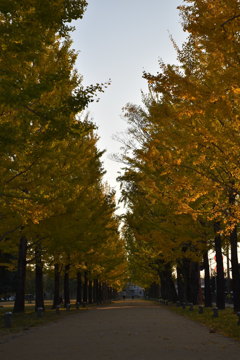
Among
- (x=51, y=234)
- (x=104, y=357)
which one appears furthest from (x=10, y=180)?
(x=104, y=357)

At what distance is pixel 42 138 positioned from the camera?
10.9m

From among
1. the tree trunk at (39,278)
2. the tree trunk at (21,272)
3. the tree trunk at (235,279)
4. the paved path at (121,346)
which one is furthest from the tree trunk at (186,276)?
the paved path at (121,346)

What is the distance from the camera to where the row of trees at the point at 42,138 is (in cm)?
948

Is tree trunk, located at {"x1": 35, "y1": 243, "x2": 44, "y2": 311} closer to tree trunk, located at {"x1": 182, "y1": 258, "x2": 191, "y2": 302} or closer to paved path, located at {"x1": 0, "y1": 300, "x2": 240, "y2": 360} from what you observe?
tree trunk, located at {"x1": 182, "y1": 258, "x2": 191, "y2": 302}

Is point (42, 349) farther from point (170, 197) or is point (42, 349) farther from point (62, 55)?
point (62, 55)

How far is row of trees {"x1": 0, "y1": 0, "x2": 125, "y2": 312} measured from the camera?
9477mm

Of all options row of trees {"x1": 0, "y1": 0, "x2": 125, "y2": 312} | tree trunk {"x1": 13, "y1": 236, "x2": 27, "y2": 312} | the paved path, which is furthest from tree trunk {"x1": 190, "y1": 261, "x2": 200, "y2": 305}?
the paved path

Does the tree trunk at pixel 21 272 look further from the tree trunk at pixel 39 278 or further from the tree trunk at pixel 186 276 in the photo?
the tree trunk at pixel 186 276

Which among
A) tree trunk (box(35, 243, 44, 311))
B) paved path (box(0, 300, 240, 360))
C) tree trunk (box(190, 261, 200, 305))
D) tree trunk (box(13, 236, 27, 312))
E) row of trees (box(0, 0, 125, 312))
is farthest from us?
tree trunk (box(190, 261, 200, 305))

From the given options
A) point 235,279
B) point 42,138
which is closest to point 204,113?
point 42,138

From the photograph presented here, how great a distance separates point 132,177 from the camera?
21.8 metres

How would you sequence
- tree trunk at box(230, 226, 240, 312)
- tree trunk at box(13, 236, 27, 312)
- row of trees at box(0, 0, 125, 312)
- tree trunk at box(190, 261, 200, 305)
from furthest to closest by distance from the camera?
tree trunk at box(190, 261, 200, 305) → tree trunk at box(13, 236, 27, 312) → tree trunk at box(230, 226, 240, 312) → row of trees at box(0, 0, 125, 312)

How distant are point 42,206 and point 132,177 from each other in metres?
8.26

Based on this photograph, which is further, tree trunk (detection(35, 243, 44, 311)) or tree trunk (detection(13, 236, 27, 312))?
tree trunk (detection(35, 243, 44, 311))
